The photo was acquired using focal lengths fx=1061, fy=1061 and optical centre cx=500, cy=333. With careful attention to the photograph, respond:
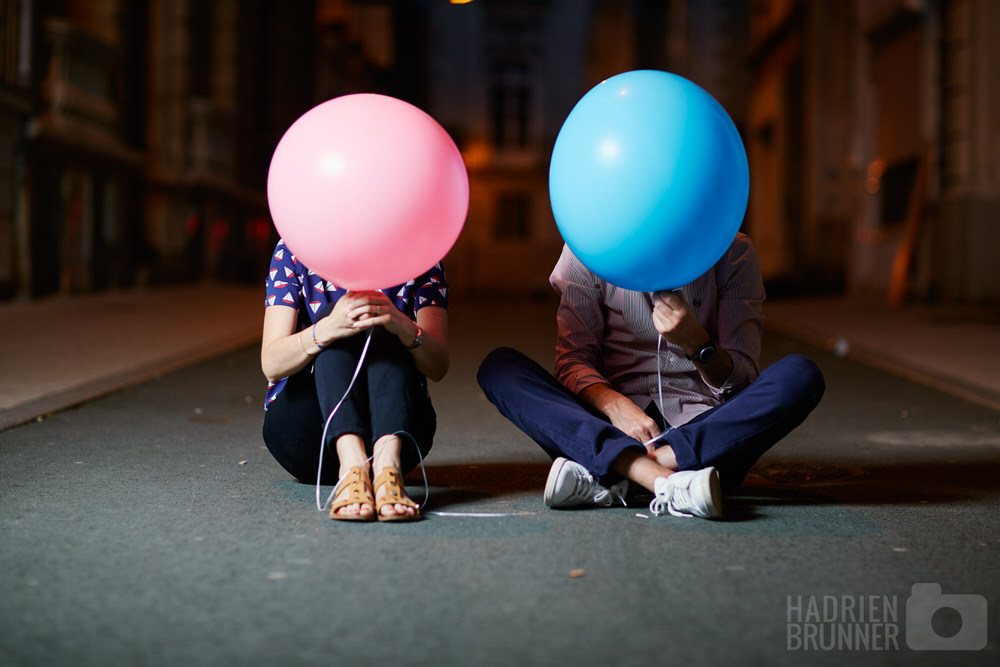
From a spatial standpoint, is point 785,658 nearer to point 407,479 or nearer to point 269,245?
point 407,479

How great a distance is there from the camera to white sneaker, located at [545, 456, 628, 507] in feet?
10.6

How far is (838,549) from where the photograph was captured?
285 centimetres

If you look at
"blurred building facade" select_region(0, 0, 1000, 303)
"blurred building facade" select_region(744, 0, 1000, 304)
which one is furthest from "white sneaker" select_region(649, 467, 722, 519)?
"blurred building facade" select_region(744, 0, 1000, 304)

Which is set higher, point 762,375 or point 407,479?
point 762,375

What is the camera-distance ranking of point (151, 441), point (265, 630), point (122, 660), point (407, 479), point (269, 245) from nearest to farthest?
point (122, 660)
point (265, 630)
point (407, 479)
point (151, 441)
point (269, 245)

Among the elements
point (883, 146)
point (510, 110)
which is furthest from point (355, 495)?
point (510, 110)

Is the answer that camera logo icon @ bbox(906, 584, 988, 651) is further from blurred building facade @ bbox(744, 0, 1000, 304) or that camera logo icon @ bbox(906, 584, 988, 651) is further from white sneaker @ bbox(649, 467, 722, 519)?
blurred building facade @ bbox(744, 0, 1000, 304)

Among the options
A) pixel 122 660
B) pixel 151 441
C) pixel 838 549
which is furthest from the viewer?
pixel 151 441

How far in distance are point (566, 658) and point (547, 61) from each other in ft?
119

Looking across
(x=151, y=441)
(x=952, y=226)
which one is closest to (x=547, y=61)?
(x=952, y=226)

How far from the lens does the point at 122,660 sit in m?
1.99

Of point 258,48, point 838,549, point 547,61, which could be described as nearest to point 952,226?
point 838,549

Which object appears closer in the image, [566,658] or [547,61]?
[566,658]

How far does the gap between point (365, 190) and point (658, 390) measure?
1.21 meters
